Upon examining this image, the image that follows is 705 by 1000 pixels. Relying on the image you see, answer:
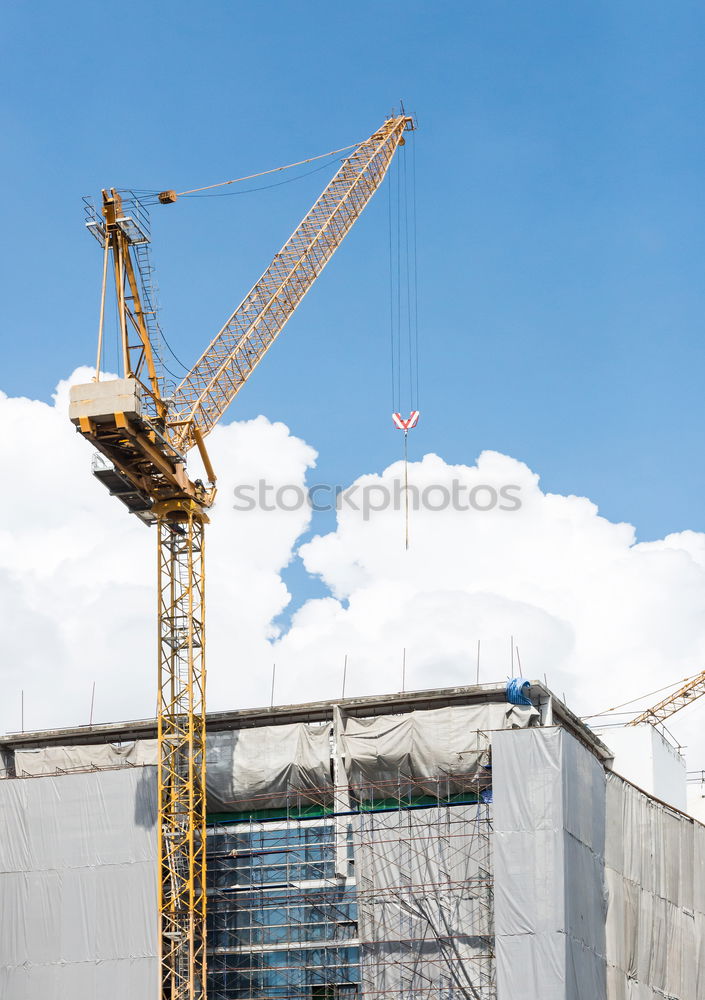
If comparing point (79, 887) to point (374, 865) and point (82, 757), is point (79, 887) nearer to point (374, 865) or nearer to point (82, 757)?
point (82, 757)

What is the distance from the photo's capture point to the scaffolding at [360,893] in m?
66.1

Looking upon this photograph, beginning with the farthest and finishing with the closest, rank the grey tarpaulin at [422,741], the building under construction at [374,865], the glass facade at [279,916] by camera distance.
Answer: the grey tarpaulin at [422,741]
the glass facade at [279,916]
the building under construction at [374,865]

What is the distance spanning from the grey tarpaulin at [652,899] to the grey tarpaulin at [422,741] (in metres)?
7.36

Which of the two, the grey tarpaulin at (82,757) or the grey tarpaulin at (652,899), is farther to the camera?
the grey tarpaulin at (82,757)

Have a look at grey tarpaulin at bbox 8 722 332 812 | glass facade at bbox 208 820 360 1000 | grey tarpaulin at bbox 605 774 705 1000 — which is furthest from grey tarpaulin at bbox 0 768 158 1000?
grey tarpaulin at bbox 605 774 705 1000

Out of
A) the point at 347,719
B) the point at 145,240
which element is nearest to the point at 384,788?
the point at 347,719

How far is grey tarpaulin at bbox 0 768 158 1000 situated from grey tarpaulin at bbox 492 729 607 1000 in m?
17.3

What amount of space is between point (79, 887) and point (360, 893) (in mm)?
13971

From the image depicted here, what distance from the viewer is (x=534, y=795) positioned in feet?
213

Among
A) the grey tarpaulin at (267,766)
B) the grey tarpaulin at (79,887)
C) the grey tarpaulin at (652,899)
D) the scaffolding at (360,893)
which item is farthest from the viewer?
the grey tarpaulin at (267,766)

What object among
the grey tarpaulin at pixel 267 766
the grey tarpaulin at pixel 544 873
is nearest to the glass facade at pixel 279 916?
the grey tarpaulin at pixel 267 766

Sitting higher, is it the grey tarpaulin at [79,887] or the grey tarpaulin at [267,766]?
the grey tarpaulin at [267,766]

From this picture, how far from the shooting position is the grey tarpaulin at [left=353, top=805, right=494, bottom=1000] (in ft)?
215

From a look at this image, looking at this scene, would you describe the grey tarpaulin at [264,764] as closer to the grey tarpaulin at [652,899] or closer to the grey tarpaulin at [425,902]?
the grey tarpaulin at [425,902]
